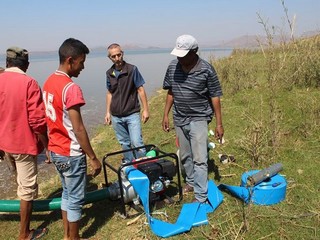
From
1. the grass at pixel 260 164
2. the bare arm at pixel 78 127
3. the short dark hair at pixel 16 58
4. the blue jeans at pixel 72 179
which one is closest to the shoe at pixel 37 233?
the grass at pixel 260 164

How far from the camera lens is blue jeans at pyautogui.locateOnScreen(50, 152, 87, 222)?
125 inches

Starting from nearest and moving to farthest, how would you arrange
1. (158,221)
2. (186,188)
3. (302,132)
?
(158,221), (186,188), (302,132)

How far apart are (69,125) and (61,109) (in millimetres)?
178

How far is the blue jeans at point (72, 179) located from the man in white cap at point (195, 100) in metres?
1.37

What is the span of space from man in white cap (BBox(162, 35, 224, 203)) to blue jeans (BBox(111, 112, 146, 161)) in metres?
0.86

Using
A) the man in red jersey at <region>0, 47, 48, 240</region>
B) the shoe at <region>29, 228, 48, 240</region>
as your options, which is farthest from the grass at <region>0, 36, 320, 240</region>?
the man in red jersey at <region>0, 47, 48, 240</region>

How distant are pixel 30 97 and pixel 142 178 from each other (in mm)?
1532

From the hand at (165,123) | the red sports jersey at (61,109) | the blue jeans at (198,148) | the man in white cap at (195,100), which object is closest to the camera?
the red sports jersey at (61,109)

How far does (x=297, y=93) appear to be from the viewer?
8.10 metres

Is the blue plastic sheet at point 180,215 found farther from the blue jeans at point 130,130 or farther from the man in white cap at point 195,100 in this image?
the blue jeans at point 130,130

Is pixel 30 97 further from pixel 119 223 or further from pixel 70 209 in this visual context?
pixel 119 223

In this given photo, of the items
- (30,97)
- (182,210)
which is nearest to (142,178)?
(182,210)

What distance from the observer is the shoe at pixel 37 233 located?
383 centimetres

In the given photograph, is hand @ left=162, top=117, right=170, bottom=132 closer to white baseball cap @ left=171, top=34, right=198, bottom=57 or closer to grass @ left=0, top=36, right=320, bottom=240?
grass @ left=0, top=36, right=320, bottom=240
